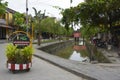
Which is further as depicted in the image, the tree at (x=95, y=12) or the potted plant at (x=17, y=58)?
the tree at (x=95, y=12)

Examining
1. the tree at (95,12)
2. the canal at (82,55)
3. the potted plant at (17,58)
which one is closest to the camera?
the potted plant at (17,58)

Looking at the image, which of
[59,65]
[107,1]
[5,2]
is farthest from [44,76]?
[5,2]

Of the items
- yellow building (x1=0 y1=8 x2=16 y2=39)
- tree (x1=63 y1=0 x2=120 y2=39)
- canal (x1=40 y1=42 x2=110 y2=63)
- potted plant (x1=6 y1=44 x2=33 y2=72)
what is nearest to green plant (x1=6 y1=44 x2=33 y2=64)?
potted plant (x1=6 y1=44 x2=33 y2=72)

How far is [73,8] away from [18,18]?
61.4 metres

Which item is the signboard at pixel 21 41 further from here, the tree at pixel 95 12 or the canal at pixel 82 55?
the tree at pixel 95 12

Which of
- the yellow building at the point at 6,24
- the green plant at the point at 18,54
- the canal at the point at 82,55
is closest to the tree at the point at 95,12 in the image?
the canal at the point at 82,55

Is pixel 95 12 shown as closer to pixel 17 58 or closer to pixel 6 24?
pixel 17 58

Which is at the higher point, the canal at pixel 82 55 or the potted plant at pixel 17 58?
the potted plant at pixel 17 58

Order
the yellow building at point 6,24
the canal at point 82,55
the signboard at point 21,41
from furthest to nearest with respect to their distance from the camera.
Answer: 1. the yellow building at point 6,24
2. the canal at point 82,55
3. the signboard at point 21,41

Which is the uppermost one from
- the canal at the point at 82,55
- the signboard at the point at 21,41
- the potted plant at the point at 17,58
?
the signboard at the point at 21,41

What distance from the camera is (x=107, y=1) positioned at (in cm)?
2897

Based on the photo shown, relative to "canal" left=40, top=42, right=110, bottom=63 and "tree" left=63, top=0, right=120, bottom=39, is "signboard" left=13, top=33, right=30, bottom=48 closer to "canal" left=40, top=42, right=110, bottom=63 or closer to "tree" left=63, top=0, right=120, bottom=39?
"canal" left=40, top=42, right=110, bottom=63

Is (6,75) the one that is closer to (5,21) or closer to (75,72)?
(75,72)

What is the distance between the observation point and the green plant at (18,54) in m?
15.8
